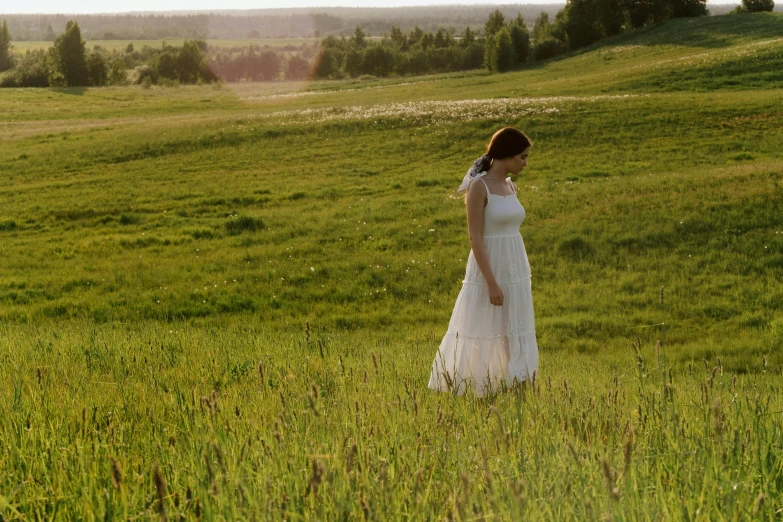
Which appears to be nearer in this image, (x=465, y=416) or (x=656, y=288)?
(x=465, y=416)

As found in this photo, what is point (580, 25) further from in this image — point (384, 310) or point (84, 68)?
point (384, 310)

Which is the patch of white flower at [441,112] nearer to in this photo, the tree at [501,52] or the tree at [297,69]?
the tree at [501,52]

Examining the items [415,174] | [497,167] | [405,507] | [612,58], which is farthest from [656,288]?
[612,58]

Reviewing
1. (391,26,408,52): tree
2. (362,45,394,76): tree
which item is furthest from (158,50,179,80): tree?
(391,26,408,52): tree

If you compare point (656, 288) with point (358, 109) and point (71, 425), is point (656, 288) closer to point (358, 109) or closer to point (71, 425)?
point (71, 425)

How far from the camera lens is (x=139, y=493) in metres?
3.21

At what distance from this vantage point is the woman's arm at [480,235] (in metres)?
7.02

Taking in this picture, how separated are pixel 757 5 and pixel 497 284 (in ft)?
305

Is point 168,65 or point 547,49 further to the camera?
point 168,65

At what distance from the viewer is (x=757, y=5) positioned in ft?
279

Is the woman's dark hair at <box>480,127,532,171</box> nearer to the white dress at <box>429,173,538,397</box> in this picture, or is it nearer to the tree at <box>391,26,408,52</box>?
the white dress at <box>429,173,538,397</box>

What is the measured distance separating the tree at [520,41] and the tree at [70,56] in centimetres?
5400

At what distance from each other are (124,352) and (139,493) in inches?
173

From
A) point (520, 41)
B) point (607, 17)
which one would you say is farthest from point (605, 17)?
point (520, 41)
